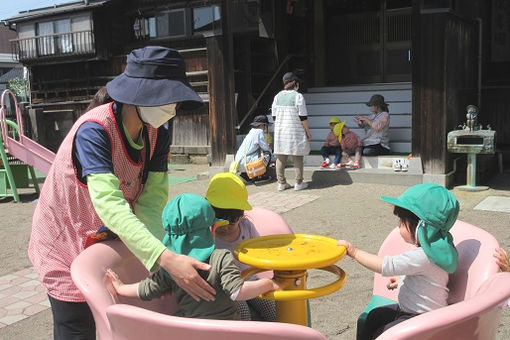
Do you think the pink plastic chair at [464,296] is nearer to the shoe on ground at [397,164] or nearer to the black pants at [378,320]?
the black pants at [378,320]

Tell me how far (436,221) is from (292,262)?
63cm

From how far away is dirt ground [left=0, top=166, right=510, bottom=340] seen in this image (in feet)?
11.7

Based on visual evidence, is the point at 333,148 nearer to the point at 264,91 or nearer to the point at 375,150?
the point at 375,150

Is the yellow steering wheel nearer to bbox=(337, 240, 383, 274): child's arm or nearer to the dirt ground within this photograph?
bbox=(337, 240, 383, 274): child's arm

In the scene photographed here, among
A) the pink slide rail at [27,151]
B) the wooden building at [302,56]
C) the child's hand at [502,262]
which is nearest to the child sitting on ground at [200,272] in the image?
the child's hand at [502,262]

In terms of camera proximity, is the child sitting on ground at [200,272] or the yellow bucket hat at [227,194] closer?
the child sitting on ground at [200,272]

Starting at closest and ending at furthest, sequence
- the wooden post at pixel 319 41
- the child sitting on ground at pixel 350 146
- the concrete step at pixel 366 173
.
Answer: the concrete step at pixel 366 173, the child sitting on ground at pixel 350 146, the wooden post at pixel 319 41

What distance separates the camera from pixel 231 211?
250cm

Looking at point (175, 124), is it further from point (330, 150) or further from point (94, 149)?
point (94, 149)

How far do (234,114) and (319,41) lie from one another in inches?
157

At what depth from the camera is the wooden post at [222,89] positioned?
9.45 metres

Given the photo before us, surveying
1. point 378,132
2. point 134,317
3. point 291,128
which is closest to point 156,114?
point 134,317

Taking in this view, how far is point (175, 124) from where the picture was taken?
12.6 meters

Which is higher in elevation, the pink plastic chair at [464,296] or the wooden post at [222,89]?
the wooden post at [222,89]
